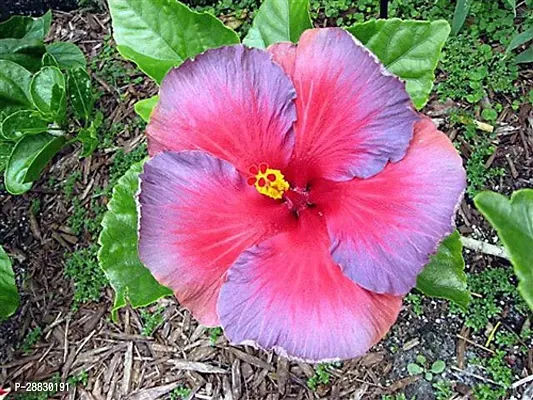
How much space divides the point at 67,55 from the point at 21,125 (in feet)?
1.19

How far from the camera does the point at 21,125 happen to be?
1676 mm

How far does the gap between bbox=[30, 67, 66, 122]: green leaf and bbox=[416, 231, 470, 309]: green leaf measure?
1.02 meters

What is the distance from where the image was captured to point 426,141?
0.87 meters

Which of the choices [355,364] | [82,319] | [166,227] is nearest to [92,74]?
[82,319]

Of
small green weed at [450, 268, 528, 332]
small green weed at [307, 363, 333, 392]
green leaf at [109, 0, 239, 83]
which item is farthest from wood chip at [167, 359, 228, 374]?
green leaf at [109, 0, 239, 83]

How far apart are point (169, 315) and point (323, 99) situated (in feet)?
3.29

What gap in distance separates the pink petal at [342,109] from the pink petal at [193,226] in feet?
0.34

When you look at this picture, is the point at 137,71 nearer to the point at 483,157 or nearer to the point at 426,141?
the point at 483,157

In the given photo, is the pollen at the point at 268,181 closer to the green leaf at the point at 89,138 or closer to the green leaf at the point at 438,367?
the green leaf at the point at 438,367

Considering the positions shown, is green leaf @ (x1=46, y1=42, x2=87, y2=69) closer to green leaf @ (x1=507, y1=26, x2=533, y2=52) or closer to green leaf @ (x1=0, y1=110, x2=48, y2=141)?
green leaf @ (x1=0, y1=110, x2=48, y2=141)

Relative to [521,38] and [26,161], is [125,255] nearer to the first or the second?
[26,161]

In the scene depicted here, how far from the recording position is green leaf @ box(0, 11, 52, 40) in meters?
1.94

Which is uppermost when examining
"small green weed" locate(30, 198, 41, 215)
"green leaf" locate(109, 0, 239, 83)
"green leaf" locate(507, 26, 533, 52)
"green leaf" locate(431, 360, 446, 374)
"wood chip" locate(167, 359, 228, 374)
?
"green leaf" locate(109, 0, 239, 83)

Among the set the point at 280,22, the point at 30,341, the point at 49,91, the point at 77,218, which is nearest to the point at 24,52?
the point at 49,91
